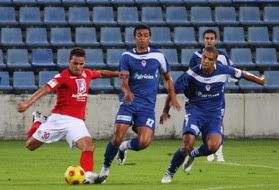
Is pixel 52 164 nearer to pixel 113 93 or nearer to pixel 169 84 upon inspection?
pixel 169 84

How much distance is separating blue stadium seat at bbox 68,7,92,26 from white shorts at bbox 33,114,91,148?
13.0 metres

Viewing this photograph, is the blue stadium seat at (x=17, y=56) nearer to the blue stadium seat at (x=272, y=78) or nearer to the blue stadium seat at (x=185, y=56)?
the blue stadium seat at (x=185, y=56)

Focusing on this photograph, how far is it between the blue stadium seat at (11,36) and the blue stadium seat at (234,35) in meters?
5.21

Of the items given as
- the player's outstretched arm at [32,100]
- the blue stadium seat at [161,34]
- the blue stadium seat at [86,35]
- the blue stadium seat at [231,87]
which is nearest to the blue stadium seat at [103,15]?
the blue stadium seat at [86,35]

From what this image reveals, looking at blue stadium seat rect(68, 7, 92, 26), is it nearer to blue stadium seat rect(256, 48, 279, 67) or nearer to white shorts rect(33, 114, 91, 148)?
blue stadium seat rect(256, 48, 279, 67)

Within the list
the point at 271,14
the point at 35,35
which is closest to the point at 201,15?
the point at 271,14

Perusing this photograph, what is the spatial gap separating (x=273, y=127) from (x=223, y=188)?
1294cm

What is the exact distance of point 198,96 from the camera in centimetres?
1383

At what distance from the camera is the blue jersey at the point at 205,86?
44.6ft

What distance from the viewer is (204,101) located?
1384 cm

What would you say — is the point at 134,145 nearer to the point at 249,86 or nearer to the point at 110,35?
the point at 249,86

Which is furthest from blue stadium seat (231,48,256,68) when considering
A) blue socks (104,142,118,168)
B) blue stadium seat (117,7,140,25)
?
blue socks (104,142,118,168)

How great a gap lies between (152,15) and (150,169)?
444 inches

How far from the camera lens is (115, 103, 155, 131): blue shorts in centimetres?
1391
